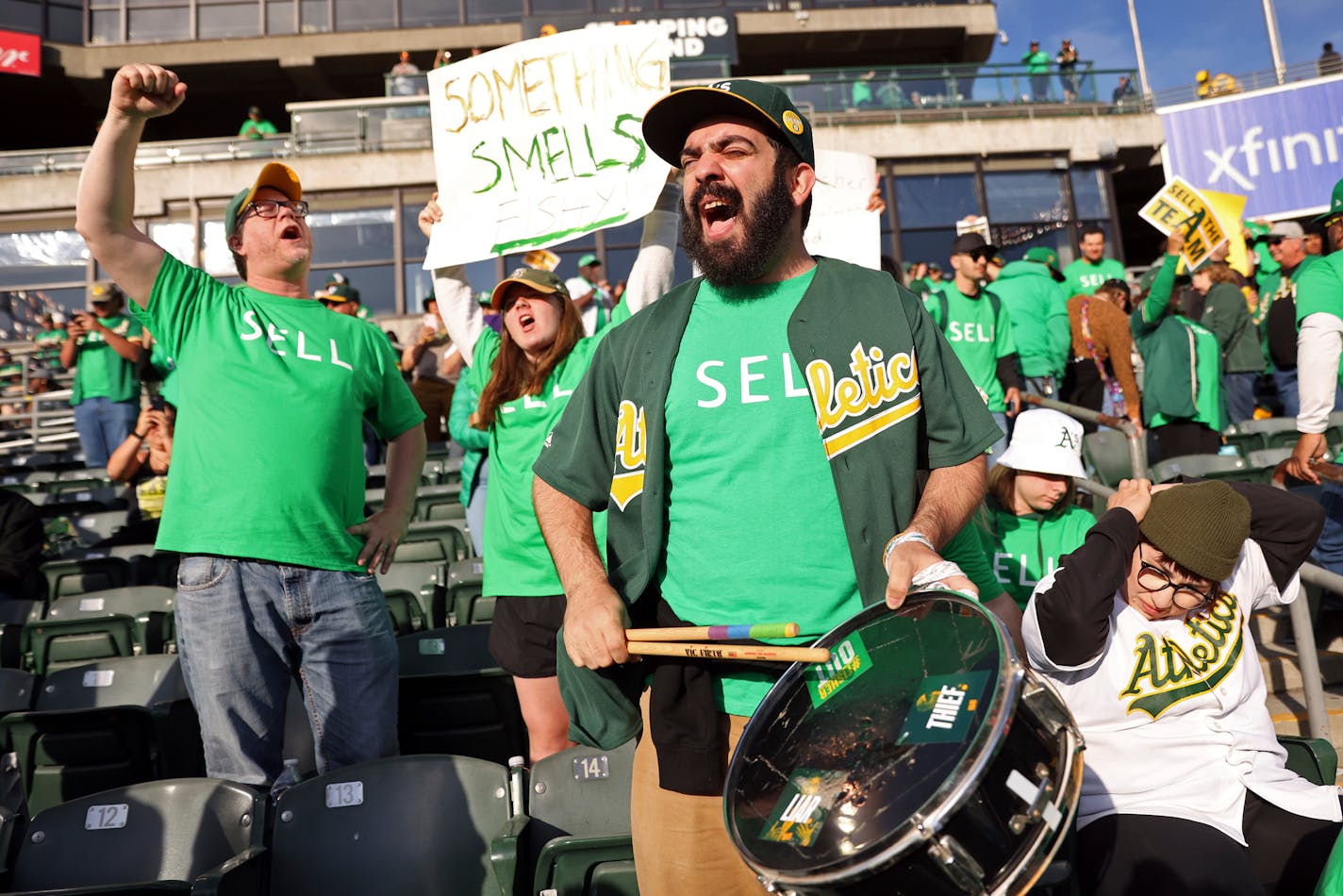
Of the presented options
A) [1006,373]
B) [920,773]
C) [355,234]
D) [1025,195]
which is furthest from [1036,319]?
[355,234]

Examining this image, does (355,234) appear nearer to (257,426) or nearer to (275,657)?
(257,426)

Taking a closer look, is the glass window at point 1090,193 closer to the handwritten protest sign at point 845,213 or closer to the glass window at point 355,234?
the glass window at point 355,234

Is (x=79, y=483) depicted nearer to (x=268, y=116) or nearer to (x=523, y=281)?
(x=523, y=281)

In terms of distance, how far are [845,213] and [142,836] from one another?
3.75 meters

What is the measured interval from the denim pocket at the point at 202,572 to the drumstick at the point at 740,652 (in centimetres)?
166

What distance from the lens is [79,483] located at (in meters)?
10.7

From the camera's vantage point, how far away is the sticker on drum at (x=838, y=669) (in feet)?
5.81

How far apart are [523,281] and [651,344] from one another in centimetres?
186

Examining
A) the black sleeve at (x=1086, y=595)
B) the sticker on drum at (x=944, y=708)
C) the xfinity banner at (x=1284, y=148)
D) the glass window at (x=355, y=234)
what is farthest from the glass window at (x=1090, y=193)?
the sticker on drum at (x=944, y=708)

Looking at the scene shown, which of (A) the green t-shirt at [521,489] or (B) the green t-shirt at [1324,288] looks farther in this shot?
(B) the green t-shirt at [1324,288]

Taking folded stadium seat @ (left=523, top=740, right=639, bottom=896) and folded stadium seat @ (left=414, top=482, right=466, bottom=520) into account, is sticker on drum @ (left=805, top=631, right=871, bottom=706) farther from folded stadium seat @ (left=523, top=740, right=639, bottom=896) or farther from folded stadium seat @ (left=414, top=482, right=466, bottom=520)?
folded stadium seat @ (left=414, top=482, right=466, bottom=520)

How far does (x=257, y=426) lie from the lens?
3.12 m

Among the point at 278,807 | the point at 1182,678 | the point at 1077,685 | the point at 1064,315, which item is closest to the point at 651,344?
the point at 1077,685

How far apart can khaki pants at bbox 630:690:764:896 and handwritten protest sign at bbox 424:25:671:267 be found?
7.97ft
